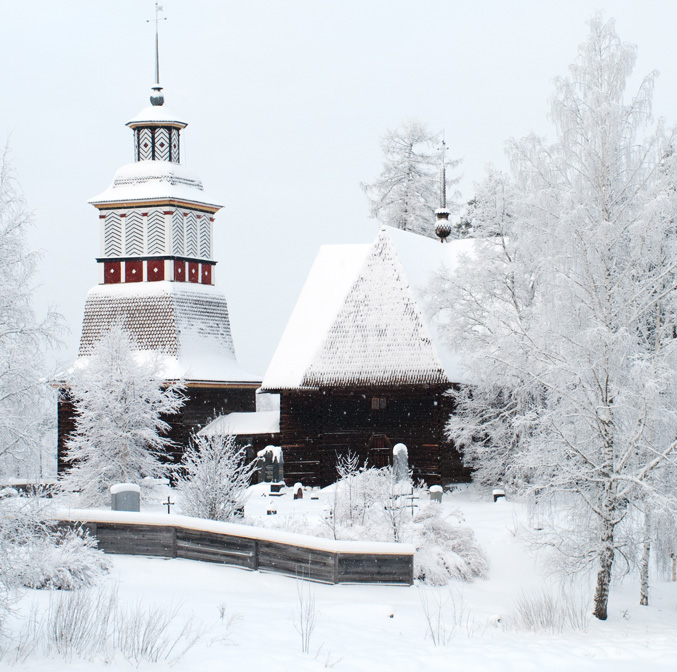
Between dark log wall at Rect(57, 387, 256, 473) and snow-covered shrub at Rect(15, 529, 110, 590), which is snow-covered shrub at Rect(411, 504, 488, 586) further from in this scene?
dark log wall at Rect(57, 387, 256, 473)

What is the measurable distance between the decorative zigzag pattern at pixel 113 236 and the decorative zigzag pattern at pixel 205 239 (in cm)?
325

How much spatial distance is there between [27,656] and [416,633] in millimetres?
4989

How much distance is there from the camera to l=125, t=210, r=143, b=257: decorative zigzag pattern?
36875 millimetres

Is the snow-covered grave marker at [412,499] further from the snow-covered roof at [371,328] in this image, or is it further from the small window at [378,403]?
the small window at [378,403]

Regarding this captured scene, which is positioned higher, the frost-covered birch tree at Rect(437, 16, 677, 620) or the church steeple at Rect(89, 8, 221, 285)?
the church steeple at Rect(89, 8, 221, 285)

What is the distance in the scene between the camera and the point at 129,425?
26.3 meters

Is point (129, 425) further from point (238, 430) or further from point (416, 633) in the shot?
point (416, 633)

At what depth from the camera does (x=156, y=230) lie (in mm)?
36844

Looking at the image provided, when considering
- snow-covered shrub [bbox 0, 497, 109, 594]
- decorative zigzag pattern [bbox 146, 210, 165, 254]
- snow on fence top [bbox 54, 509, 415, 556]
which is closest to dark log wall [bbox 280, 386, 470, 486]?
decorative zigzag pattern [bbox 146, 210, 165, 254]

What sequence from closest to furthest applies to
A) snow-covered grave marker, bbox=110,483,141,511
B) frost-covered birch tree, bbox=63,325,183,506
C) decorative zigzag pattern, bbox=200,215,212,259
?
1. snow-covered grave marker, bbox=110,483,141,511
2. frost-covered birch tree, bbox=63,325,183,506
3. decorative zigzag pattern, bbox=200,215,212,259

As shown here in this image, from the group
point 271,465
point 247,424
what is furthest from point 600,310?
point 247,424

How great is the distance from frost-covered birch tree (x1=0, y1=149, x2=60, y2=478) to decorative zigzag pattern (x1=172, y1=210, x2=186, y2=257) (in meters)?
25.9

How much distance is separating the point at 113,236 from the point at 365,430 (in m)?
15.1

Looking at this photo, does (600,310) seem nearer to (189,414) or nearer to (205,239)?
(189,414)
